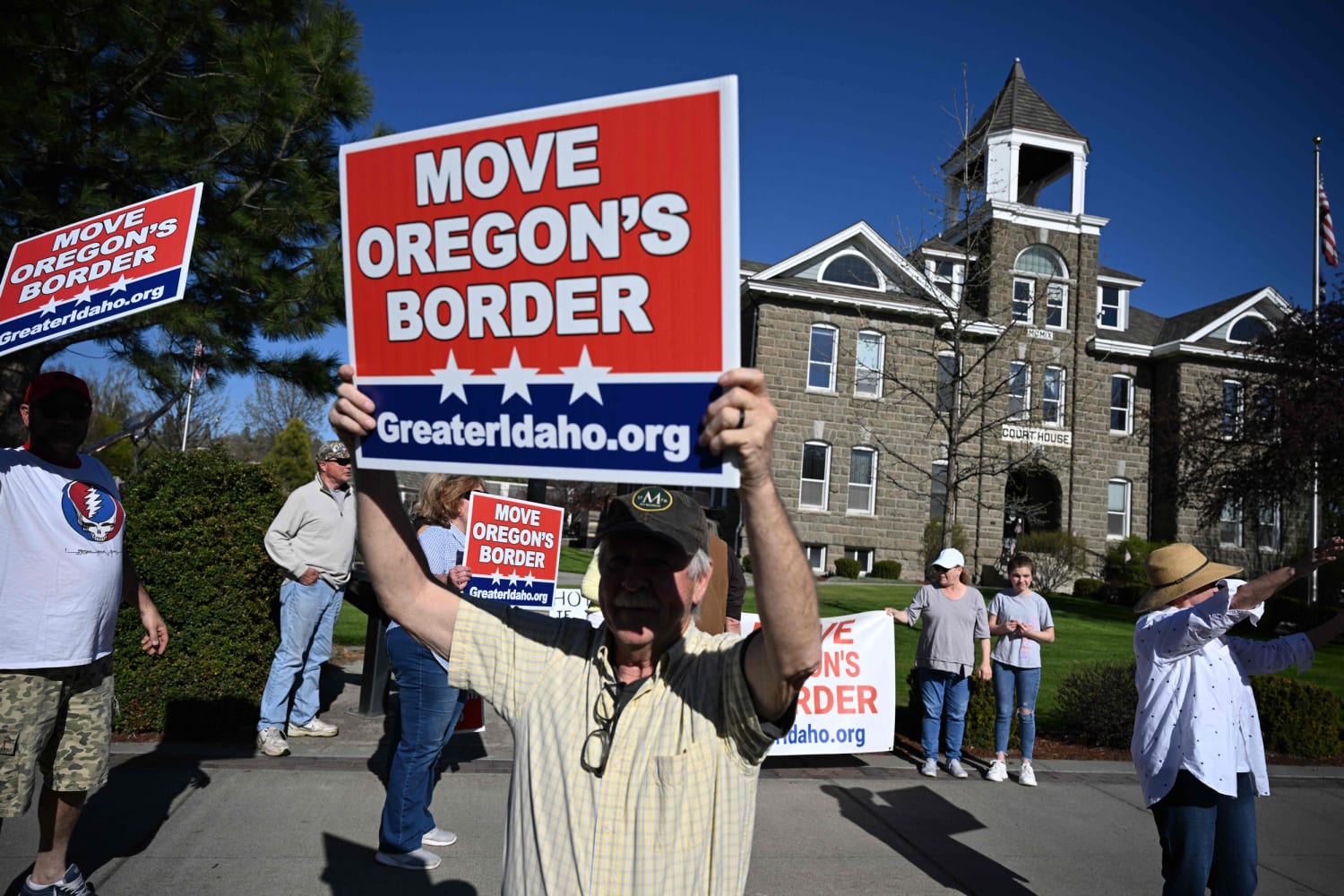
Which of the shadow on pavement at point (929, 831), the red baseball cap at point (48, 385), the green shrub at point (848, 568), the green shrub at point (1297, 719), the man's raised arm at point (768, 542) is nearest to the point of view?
the man's raised arm at point (768, 542)

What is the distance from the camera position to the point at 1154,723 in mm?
3809

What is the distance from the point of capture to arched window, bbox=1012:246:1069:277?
30.6 m

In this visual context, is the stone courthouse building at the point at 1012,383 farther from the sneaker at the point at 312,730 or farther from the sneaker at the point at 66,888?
the sneaker at the point at 66,888

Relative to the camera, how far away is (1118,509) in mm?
31375

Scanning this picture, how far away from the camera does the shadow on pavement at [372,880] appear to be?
4.34 metres

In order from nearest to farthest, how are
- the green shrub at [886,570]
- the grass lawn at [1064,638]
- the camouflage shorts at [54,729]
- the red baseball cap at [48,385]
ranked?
the camouflage shorts at [54,729]
the red baseball cap at [48,385]
the grass lawn at [1064,638]
the green shrub at [886,570]

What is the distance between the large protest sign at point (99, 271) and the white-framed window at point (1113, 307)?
3298 centimetres

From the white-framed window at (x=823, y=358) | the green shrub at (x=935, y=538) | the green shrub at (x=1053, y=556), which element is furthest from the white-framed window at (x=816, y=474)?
the green shrub at (x=1053, y=556)

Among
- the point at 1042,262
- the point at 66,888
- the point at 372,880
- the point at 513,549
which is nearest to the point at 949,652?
the point at 513,549

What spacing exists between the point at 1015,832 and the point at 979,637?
1.72 metres

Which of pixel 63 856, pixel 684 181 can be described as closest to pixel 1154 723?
pixel 684 181

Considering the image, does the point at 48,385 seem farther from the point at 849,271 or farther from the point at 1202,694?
the point at 849,271

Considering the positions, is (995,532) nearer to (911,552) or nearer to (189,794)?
(911,552)

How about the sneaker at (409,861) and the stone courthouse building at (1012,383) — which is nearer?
the sneaker at (409,861)
